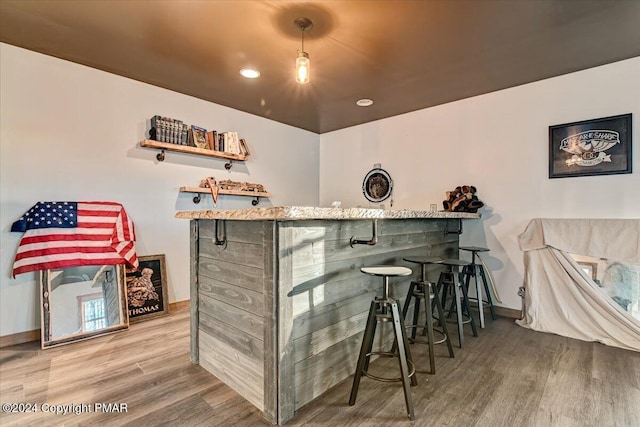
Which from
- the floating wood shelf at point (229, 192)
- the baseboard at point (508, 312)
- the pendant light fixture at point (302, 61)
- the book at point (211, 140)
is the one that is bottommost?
the baseboard at point (508, 312)

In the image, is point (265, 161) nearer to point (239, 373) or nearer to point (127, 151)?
point (127, 151)

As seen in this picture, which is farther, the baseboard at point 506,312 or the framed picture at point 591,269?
the baseboard at point 506,312

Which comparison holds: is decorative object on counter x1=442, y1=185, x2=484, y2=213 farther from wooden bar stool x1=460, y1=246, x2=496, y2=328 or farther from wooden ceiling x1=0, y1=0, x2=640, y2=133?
wooden ceiling x1=0, y1=0, x2=640, y2=133

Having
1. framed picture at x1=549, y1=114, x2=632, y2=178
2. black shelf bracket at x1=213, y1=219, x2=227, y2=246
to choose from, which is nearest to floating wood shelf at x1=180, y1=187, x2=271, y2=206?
black shelf bracket at x1=213, y1=219, x2=227, y2=246

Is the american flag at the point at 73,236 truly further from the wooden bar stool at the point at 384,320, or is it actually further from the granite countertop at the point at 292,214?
the wooden bar stool at the point at 384,320

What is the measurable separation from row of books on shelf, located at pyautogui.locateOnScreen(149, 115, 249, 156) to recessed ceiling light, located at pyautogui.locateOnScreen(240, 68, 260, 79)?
943mm

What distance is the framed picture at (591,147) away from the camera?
9.16 ft

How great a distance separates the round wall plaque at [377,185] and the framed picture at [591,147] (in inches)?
74.9

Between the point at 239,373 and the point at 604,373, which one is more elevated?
the point at 239,373

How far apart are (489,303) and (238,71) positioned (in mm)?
3524

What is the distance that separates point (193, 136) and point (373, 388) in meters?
3.16

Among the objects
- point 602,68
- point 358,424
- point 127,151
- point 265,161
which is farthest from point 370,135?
point 358,424

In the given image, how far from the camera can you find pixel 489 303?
10.7 feet

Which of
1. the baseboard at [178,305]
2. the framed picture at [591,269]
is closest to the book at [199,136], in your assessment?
the baseboard at [178,305]
